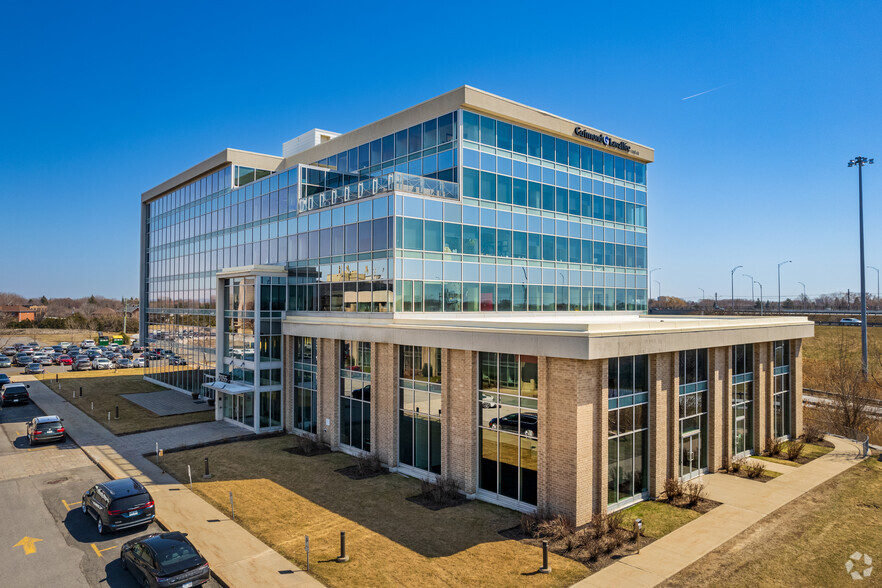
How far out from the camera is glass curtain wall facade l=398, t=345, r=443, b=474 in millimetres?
22734

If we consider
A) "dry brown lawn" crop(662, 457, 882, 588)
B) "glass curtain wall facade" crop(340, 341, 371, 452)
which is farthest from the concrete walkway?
"glass curtain wall facade" crop(340, 341, 371, 452)

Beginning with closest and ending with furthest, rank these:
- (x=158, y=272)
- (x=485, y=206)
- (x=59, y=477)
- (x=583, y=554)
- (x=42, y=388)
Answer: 1. (x=583, y=554)
2. (x=59, y=477)
3. (x=485, y=206)
4. (x=42, y=388)
5. (x=158, y=272)

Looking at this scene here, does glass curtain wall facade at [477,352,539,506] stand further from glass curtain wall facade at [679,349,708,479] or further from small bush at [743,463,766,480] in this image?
small bush at [743,463,766,480]

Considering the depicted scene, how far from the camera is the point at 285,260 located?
114 feet

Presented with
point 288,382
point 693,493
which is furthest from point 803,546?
point 288,382

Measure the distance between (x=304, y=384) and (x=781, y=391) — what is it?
26883mm

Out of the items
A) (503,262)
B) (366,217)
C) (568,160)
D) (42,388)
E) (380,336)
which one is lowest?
(42,388)

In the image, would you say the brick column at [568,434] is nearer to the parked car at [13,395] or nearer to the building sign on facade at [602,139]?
the building sign on facade at [602,139]

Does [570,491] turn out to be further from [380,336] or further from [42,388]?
[42,388]

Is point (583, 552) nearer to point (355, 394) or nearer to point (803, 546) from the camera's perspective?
point (803, 546)

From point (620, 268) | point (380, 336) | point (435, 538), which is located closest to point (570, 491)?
point (435, 538)

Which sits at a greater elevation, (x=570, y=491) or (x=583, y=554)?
(x=570, y=491)

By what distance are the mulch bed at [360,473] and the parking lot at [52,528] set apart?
739 cm

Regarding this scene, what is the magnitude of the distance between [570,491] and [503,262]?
16338 millimetres
